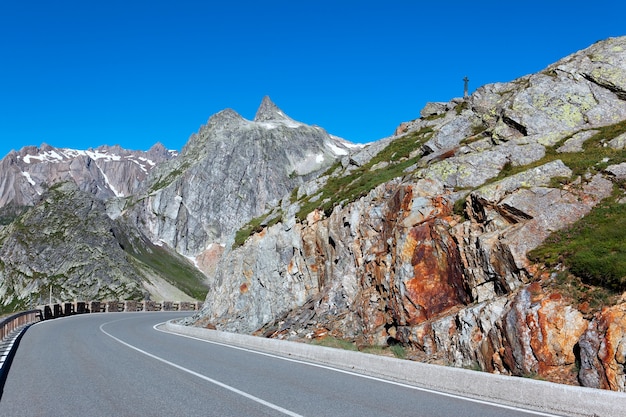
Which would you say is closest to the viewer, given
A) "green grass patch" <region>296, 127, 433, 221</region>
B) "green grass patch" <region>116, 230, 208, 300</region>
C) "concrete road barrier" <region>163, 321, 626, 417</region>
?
"concrete road barrier" <region>163, 321, 626, 417</region>

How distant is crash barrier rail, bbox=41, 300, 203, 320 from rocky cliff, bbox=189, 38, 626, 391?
20207 millimetres

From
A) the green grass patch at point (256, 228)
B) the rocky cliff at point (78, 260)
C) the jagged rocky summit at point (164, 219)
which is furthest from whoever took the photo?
the jagged rocky summit at point (164, 219)

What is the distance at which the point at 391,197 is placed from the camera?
24.8m

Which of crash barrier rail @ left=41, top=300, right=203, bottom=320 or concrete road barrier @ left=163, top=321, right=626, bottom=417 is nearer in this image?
concrete road barrier @ left=163, top=321, right=626, bottom=417

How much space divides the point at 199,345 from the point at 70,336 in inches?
325

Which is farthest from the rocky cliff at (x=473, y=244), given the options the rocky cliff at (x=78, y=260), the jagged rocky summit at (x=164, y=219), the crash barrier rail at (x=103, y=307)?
the rocky cliff at (x=78, y=260)

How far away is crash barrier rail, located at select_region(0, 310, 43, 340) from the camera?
28.3 meters

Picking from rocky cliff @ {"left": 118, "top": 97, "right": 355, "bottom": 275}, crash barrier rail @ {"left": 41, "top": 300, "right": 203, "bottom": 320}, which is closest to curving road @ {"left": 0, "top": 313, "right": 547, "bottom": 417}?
crash barrier rail @ {"left": 41, "top": 300, "right": 203, "bottom": 320}

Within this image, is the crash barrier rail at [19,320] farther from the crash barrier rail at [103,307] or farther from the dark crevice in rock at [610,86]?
the dark crevice in rock at [610,86]

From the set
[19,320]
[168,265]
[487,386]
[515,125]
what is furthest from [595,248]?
[168,265]

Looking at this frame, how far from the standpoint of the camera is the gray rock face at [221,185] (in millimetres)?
161250

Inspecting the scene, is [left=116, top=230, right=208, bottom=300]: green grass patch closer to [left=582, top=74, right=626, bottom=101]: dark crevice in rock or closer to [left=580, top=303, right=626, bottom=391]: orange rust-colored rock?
[left=582, top=74, right=626, bottom=101]: dark crevice in rock

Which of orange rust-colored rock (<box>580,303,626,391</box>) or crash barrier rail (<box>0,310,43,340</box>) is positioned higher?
crash barrier rail (<box>0,310,43,340</box>)

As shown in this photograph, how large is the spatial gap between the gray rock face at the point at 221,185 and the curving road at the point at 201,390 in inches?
5454
